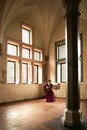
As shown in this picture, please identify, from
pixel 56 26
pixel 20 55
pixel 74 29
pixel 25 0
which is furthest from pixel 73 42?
pixel 56 26

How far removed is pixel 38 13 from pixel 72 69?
641cm

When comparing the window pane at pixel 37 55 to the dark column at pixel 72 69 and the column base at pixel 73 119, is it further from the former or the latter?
the column base at pixel 73 119

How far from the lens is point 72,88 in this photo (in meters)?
3.80

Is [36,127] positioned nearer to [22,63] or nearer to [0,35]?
[0,35]

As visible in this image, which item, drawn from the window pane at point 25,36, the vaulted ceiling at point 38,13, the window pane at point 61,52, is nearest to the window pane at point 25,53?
the window pane at point 25,36

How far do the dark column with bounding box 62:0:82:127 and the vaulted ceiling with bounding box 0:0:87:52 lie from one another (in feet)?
11.4

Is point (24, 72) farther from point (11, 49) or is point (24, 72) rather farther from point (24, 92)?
point (11, 49)

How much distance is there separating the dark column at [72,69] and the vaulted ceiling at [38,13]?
348 cm

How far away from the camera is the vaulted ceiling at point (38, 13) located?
734 centimetres

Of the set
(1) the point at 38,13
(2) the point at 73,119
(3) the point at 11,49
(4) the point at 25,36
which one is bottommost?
(2) the point at 73,119

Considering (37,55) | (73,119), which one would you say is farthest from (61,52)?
(73,119)

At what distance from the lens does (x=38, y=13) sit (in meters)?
9.34

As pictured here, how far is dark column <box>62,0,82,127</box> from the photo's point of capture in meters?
3.73

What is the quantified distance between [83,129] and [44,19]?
7.54m
